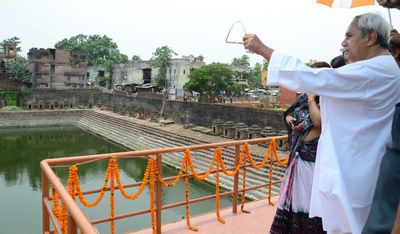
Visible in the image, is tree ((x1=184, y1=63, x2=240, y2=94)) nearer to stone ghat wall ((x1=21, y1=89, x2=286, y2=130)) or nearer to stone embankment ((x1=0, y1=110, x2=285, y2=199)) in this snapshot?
stone ghat wall ((x1=21, y1=89, x2=286, y2=130))

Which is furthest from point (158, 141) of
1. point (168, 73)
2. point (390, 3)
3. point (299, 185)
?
point (390, 3)

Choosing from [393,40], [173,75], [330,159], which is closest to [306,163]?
[330,159]

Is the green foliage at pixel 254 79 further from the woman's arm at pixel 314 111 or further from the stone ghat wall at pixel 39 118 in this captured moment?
the woman's arm at pixel 314 111

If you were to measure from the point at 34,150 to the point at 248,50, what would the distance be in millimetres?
19120

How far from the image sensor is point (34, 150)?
18.1m

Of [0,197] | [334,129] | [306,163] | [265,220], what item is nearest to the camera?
[334,129]

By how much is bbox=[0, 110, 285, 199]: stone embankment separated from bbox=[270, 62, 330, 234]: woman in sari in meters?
7.99

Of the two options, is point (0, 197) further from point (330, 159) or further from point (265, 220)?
point (330, 159)

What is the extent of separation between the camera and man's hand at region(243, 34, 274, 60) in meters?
1.25

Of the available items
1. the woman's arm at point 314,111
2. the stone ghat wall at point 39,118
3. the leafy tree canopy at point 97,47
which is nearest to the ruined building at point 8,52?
the leafy tree canopy at point 97,47

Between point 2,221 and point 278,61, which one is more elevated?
point 278,61

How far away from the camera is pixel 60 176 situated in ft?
41.7

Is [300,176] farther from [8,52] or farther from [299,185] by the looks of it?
[8,52]

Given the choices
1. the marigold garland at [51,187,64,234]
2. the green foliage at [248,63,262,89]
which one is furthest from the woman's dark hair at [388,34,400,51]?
the green foliage at [248,63,262,89]
